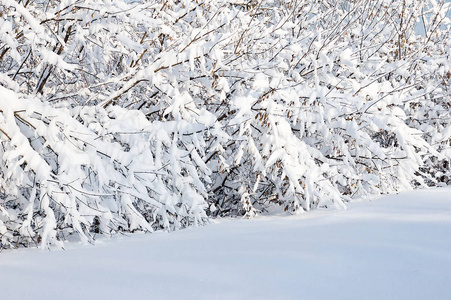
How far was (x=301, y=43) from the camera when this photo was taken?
17.7 ft

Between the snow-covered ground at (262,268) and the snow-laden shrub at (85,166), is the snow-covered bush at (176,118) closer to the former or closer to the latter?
the snow-laden shrub at (85,166)

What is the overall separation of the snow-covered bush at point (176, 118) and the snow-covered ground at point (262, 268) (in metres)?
1.12

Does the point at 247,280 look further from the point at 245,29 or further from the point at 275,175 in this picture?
the point at 275,175

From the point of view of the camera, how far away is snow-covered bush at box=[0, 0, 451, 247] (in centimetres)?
330

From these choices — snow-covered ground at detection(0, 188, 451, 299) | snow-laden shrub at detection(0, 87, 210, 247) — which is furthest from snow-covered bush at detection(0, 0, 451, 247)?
snow-covered ground at detection(0, 188, 451, 299)

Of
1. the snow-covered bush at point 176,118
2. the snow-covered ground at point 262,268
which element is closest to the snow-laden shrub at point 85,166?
the snow-covered bush at point 176,118

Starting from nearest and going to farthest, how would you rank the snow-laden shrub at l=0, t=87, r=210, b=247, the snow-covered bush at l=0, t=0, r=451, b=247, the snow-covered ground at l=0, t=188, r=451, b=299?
the snow-covered ground at l=0, t=188, r=451, b=299
the snow-laden shrub at l=0, t=87, r=210, b=247
the snow-covered bush at l=0, t=0, r=451, b=247

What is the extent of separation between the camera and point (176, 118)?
403 cm

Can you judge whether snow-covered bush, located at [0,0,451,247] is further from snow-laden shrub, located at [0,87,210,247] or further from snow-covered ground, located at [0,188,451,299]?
snow-covered ground, located at [0,188,451,299]

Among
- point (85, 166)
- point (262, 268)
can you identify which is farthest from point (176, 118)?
point (262, 268)

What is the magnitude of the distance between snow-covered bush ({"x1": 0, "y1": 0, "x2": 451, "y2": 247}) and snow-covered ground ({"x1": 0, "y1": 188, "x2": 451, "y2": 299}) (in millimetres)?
1121

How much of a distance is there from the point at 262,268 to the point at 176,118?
2.40 meters

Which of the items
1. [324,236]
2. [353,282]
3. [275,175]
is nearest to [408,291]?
[353,282]

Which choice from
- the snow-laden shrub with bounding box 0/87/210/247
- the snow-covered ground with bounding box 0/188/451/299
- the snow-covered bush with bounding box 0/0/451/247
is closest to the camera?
the snow-covered ground with bounding box 0/188/451/299
